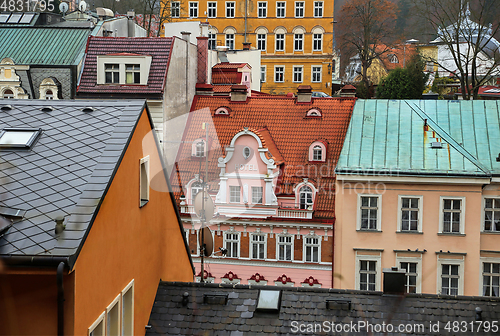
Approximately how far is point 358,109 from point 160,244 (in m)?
15.7

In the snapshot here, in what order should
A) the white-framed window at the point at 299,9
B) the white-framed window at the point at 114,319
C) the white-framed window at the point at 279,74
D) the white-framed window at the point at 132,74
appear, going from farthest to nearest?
1. the white-framed window at the point at 279,74
2. the white-framed window at the point at 299,9
3. the white-framed window at the point at 132,74
4. the white-framed window at the point at 114,319

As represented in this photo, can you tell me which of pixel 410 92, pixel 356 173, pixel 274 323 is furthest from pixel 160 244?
pixel 410 92

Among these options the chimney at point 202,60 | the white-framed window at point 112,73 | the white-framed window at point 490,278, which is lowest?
the white-framed window at point 490,278

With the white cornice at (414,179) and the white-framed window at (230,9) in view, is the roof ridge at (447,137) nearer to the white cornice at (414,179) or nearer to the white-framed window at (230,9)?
the white cornice at (414,179)

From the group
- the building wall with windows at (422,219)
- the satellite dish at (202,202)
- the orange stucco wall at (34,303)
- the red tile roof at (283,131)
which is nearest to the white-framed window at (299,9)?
the red tile roof at (283,131)

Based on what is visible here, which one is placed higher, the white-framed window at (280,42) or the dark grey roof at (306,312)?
the white-framed window at (280,42)

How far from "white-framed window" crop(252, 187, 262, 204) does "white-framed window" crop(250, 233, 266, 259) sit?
1308mm

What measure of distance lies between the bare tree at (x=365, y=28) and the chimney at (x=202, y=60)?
939 inches

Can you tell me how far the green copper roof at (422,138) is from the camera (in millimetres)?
20984

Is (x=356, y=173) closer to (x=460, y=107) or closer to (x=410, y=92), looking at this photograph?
(x=460, y=107)

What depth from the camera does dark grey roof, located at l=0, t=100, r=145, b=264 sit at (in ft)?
18.4

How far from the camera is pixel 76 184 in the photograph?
643cm

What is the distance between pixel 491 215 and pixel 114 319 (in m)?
17.0

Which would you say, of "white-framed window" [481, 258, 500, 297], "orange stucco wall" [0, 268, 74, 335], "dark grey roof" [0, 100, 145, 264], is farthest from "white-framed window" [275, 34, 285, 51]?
"orange stucco wall" [0, 268, 74, 335]
